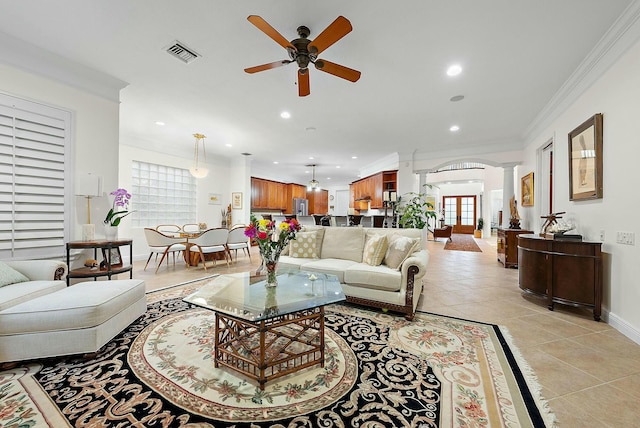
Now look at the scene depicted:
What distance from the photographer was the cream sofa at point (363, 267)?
8.74 feet

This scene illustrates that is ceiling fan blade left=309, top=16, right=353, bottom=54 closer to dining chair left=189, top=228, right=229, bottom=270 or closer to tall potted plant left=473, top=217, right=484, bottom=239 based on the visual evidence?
dining chair left=189, top=228, right=229, bottom=270

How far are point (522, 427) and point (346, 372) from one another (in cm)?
96

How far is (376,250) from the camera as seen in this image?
10.5 ft

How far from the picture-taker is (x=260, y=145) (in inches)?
254

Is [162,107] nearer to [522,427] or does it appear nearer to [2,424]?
[2,424]

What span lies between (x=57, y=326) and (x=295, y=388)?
5.66 ft

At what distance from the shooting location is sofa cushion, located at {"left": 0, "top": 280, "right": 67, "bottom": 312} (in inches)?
74.3

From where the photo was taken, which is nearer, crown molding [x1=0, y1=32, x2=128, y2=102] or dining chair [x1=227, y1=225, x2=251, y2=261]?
crown molding [x1=0, y1=32, x2=128, y2=102]

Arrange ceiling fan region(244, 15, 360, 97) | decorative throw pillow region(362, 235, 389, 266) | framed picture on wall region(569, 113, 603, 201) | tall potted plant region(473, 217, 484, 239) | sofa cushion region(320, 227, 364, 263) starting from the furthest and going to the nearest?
tall potted plant region(473, 217, 484, 239) → sofa cushion region(320, 227, 364, 263) → decorative throw pillow region(362, 235, 389, 266) → framed picture on wall region(569, 113, 603, 201) → ceiling fan region(244, 15, 360, 97)

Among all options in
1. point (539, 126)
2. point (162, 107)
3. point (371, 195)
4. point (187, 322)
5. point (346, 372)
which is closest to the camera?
point (346, 372)

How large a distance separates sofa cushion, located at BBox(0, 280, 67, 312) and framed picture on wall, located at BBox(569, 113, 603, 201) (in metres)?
5.39

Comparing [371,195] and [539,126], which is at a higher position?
[539,126]

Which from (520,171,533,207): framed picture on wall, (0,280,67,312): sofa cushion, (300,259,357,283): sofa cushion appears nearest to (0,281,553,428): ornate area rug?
(0,280,67,312): sofa cushion

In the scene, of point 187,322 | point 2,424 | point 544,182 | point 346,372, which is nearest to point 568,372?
point 346,372
